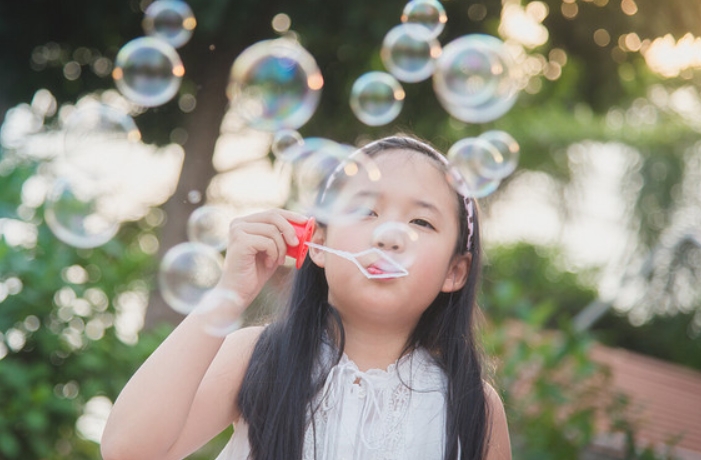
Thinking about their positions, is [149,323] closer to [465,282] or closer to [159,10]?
[159,10]

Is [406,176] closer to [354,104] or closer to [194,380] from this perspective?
[194,380]

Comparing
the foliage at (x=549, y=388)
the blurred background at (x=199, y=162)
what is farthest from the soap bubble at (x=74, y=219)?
the foliage at (x=549, y=388)

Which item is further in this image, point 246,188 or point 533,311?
point 246,188

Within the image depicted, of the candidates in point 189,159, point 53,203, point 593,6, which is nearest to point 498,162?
point 53,203

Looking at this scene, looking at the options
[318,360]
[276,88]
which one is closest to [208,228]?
[276,88]

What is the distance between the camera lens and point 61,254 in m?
3.34

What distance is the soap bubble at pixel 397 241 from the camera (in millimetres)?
1858

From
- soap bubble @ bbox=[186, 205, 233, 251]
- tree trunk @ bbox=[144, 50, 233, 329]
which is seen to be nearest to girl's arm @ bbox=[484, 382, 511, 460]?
soap bubble @ bbox=[186, 205, 233, 251]

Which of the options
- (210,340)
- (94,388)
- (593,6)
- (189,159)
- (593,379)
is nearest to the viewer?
(210,340)

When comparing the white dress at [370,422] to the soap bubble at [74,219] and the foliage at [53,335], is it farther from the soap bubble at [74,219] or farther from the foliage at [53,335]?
the foliage at [53,335]

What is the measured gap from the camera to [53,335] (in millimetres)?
3225

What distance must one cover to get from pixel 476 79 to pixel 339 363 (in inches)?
55.2

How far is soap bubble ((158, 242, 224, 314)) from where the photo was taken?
2.33m

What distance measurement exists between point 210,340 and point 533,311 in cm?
283
